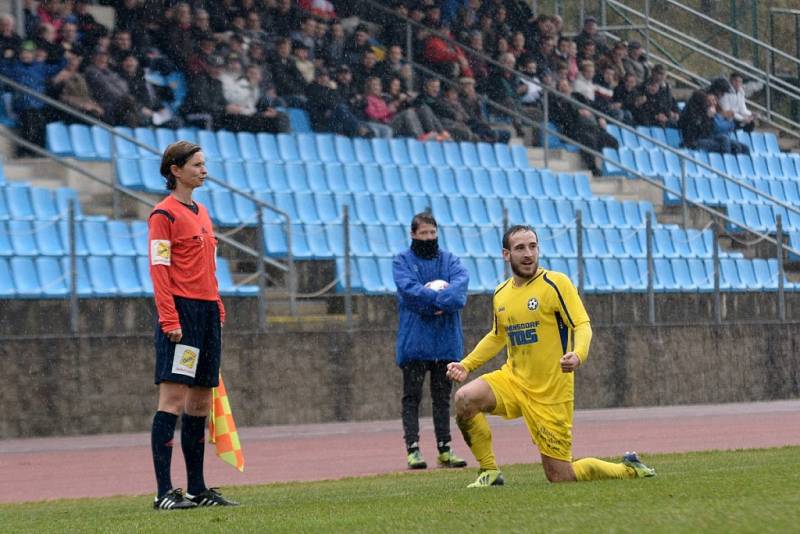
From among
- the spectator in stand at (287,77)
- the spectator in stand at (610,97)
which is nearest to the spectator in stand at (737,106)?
the spectator in stand at (610,97)

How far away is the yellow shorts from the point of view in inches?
412

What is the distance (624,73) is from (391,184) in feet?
28.0

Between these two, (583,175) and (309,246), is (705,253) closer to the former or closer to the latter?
(583,175)

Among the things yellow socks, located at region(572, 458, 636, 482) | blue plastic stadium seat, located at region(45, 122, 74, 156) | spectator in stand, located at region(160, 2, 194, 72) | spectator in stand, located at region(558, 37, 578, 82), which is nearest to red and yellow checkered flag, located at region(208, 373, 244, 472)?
yellow socks, located at region(572, 458, 636, 482)

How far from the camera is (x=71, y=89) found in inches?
856

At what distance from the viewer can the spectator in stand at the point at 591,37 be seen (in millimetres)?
31391

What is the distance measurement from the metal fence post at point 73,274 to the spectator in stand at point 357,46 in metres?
8.62

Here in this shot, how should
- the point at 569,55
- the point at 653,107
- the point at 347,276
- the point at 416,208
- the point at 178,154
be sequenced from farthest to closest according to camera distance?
the point at 653,107
the point at 569,55
the point at 416,208
the point at 347,276
the point at 178,154

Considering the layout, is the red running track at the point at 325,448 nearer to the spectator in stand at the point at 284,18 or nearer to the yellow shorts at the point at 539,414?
the yellow shorts at the point at 539,414

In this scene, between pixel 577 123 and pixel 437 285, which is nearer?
pixel 437 285

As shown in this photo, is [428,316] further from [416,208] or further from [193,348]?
[416,208]

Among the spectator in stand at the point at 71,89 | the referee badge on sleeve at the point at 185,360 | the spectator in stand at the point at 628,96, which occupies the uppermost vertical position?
the spectator in stand at the point at 628,96

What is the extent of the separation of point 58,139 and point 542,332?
471 inches

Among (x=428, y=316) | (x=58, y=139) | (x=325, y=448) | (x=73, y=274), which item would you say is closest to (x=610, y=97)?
(x=58, y=139)
